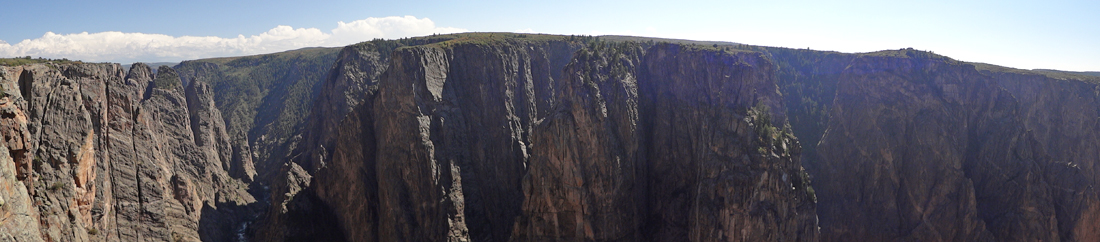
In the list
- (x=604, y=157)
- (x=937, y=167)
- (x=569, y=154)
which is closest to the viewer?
(x=569, y=154)

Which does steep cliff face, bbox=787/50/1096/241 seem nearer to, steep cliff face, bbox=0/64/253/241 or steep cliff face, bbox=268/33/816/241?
steep cliff face, bbox=268/33/816/241

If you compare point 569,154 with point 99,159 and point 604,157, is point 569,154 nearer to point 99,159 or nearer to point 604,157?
point 604,157

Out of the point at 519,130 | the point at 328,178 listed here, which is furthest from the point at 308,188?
the point at 519,130

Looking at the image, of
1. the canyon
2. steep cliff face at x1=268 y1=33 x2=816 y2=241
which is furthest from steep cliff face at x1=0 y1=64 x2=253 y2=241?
steep cliff face at x1=268 y1=33 x2=816 y2=241

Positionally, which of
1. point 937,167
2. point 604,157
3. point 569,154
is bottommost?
point 937,167

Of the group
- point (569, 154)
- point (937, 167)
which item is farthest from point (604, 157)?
point (937, 167)

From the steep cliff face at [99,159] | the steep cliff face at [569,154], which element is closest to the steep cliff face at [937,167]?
the steep cliff face at [569,154]
